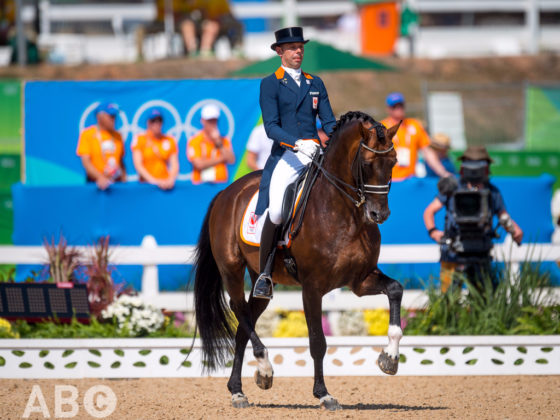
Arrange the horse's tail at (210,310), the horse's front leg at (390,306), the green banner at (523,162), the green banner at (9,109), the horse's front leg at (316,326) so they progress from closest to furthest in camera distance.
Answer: the horse's front leg at (390,306)
the horse's front leg at (316,326)
the horse's tail at (210,310)
the green banner at (523,162)
the green banner at (9,109)

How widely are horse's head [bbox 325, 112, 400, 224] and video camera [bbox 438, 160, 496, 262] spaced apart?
7.81 ft

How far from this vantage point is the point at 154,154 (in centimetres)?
1150

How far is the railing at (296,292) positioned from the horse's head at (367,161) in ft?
9.29

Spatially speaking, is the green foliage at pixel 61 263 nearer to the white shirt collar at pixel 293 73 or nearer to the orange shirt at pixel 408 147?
the white shirt collar at pixel 293 73

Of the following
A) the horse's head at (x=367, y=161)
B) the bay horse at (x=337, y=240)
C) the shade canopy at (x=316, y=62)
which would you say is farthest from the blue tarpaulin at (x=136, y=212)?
the horse's head at (x=367, y=161)

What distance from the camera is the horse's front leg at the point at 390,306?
6.45 m

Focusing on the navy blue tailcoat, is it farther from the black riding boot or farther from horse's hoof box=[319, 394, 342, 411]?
horse's hoof box=[319, 394, 342, 411]

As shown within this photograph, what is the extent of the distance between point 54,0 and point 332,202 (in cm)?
3838

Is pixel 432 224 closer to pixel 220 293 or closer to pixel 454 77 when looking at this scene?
pixel 220 293

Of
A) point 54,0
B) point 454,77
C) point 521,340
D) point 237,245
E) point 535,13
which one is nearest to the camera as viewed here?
point 237,245

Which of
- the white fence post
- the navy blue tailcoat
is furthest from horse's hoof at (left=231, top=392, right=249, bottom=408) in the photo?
the white fence post

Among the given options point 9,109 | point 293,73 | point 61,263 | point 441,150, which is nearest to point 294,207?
point 293,73

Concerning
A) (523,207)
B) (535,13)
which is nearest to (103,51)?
(535,13)

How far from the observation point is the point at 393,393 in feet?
25.3
